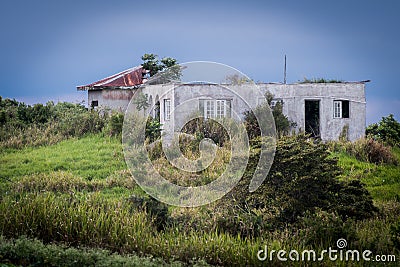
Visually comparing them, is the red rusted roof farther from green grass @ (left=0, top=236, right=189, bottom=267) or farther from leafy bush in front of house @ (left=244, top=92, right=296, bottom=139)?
green grass @ (left=0, top=236, right=189, bottom=267)

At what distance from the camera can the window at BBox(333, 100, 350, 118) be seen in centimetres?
1383

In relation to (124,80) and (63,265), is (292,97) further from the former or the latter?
(63,265)

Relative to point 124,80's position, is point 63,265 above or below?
below

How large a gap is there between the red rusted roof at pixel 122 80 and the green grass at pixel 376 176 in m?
6.88

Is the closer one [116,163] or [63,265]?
[63,265]

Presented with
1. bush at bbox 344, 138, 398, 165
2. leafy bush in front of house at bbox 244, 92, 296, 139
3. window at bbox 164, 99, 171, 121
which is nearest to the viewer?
bush at bbox 344, 138, 398, 165

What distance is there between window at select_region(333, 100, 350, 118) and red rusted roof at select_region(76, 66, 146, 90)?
536 centimetres

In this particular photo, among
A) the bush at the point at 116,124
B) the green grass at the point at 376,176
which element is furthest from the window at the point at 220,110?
the green grass at the point at 376,176

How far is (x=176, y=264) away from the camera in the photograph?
208 inches

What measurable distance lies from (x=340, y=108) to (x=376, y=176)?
4.28 metres

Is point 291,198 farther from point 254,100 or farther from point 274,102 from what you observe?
point 274,102

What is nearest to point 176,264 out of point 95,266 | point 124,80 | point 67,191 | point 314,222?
point 95,266

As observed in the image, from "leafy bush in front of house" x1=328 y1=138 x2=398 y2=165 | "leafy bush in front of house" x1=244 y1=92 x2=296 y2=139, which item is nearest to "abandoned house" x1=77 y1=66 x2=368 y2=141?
"leafy bush in front of house" x1=244 y1=92 x2=296 y2=139

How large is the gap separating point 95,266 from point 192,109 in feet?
20.9
